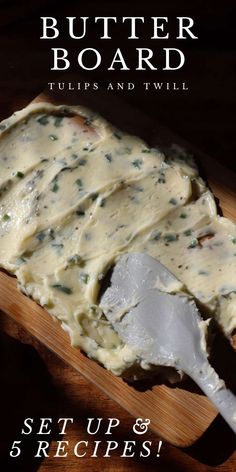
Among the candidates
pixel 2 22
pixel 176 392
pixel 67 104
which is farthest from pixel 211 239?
pixel 2 22

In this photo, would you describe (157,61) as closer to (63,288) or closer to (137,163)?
(137,163)

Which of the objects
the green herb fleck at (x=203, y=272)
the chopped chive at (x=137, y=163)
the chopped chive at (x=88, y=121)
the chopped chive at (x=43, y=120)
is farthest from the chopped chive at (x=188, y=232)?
the chopped chive at (x=43, y=120)

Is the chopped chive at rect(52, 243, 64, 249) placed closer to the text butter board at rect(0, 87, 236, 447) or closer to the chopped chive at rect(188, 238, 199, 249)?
the text butter board at rect(0, 87, 236, 447)

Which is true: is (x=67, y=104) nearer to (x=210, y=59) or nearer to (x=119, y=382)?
(x=210, y=59)

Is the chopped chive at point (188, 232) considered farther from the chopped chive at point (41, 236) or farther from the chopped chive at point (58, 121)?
the chopped chive at point (58, 121)

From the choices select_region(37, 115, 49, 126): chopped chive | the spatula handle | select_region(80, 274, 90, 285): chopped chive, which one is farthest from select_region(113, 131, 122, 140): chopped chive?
the spatula handle
